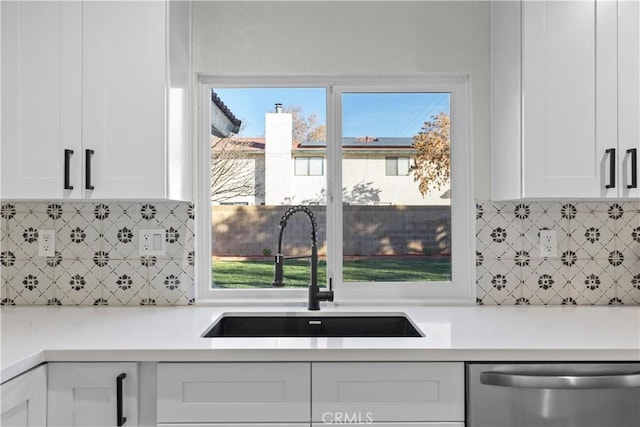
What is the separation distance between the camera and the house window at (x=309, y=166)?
87.1 inches

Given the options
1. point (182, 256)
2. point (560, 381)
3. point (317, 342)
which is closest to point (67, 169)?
point (182, 256)

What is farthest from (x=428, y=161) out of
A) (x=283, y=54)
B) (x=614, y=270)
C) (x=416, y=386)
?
(x=416, y=386)

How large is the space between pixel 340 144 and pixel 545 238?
3.25ft

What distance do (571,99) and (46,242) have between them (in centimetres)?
222

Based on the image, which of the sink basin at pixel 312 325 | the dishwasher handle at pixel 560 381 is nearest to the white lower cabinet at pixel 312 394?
the dishwasher handle at pixel 560 381

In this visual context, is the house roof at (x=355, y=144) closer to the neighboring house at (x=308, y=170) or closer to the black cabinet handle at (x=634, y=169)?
the neighboring house at (x=308, y=170)

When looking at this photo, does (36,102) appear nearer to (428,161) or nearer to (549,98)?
(428,161)

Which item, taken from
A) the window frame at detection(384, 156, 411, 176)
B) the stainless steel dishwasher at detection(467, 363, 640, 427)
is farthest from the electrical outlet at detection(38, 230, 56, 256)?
the stainless steel dishwasher at detection(467, 363, 640, 427)

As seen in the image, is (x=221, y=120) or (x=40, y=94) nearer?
(x=40, y=94)

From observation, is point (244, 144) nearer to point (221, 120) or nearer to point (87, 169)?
point (221, 120)

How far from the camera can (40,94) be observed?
1791 millimetres

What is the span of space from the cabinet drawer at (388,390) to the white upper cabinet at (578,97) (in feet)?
2.61

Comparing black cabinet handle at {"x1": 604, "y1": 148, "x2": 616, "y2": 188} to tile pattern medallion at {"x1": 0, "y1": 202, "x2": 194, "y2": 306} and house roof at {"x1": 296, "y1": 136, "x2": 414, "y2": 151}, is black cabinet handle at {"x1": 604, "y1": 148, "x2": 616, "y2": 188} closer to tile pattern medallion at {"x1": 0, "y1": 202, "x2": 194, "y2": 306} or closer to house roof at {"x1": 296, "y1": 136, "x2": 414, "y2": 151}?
house roof at {"x1": 296, "y1": 136, "x2": 414, "y2": 151}

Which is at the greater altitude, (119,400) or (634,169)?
(634,169)
